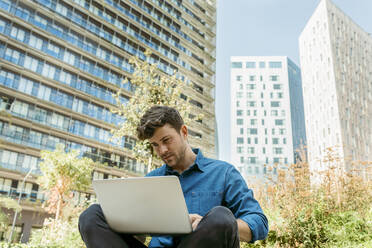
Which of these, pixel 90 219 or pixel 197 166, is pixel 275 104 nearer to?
pixel 197 166

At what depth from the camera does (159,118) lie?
1.37m

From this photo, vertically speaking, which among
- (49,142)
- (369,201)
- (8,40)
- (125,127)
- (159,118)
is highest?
(8,40)

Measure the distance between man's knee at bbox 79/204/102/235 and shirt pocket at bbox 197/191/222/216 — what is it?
15.5 inches

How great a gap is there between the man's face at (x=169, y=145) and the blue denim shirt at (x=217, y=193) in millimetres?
83

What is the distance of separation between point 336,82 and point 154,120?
104ft

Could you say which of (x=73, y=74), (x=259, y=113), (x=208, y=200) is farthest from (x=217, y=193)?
(x=259, y=113)

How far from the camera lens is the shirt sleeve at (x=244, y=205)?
1.12m

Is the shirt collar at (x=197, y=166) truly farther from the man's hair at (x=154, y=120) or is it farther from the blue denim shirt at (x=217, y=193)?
the man's hair at (x=154, y=120)

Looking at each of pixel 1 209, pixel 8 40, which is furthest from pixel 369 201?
pixel 8 40

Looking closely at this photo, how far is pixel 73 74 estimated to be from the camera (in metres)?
21.8

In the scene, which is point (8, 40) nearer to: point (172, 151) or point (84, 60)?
point (84, 60)

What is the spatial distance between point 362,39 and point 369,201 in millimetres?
37582

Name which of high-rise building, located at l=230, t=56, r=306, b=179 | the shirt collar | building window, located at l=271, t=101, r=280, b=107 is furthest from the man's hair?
building window, located at l=271, t=101, r=280, b=107

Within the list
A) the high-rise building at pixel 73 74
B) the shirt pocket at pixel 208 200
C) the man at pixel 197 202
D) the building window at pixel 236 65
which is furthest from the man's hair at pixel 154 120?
the building window at pixel 236 65
